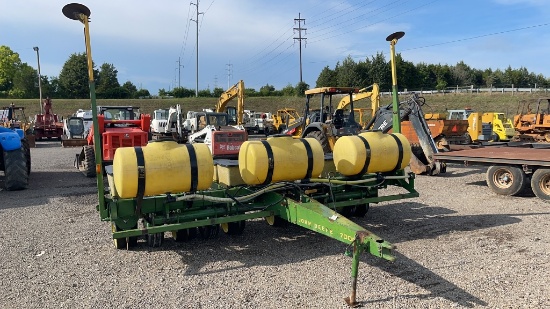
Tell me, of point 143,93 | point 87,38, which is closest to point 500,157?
point 87,38

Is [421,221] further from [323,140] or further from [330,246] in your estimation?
[323,140]

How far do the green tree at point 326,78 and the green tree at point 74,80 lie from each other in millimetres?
35253

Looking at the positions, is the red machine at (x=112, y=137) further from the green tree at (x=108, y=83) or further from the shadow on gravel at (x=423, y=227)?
the green tree at (x=108, y=83)

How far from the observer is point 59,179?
492 inches

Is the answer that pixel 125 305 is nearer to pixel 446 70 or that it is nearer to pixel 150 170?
pixel 150 170

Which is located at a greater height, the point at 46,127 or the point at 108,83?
the point at 108,83

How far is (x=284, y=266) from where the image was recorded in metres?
5.29

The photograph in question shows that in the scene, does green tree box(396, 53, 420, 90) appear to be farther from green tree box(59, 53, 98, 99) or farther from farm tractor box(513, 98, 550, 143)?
green tree box(59, 53, 98, 99)

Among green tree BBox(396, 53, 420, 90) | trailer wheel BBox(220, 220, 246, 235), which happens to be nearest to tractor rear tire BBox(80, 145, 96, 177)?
trailer wheel BBox(220, 220, 246, 235)

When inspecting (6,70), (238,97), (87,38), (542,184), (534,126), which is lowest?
(542,184)

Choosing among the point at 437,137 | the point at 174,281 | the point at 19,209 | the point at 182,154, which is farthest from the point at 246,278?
the point at 437,137

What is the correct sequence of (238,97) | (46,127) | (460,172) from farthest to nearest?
(46,127) < (238,97) < (460,172)

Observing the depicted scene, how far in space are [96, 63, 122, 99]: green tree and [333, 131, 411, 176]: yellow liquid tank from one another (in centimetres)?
6443

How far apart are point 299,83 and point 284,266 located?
58.8 meters
